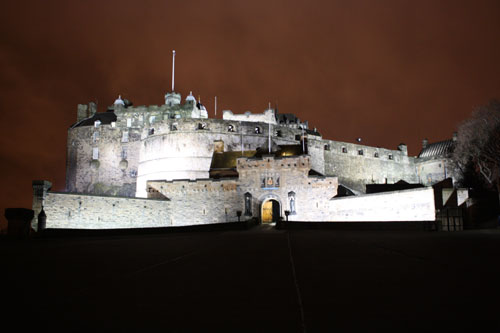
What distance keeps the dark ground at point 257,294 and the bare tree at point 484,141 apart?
2801 cm

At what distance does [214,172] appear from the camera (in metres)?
36.6

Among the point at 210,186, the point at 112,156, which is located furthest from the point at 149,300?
the point at 112,156

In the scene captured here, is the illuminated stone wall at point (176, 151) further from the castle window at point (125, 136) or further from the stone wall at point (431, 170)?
the stone wall at point (431, 170)

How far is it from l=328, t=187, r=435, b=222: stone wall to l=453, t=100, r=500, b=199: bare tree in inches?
366

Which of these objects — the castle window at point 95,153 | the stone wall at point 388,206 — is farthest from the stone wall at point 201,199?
the castle window at point 95,153

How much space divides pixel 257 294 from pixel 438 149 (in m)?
58.9

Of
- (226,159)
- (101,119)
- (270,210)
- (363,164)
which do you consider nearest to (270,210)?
(270,210)

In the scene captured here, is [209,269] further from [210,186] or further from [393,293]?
[210,186]

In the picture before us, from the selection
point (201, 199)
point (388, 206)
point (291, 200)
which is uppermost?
point (201, 199)

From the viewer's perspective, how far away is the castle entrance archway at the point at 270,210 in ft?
110

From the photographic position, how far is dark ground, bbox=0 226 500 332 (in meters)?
3.31

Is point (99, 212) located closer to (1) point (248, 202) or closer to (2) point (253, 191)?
(1) point (248, 202)

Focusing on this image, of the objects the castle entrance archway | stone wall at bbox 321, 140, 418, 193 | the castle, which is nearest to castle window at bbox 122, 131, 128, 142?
the castle

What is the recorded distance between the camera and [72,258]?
766cm
